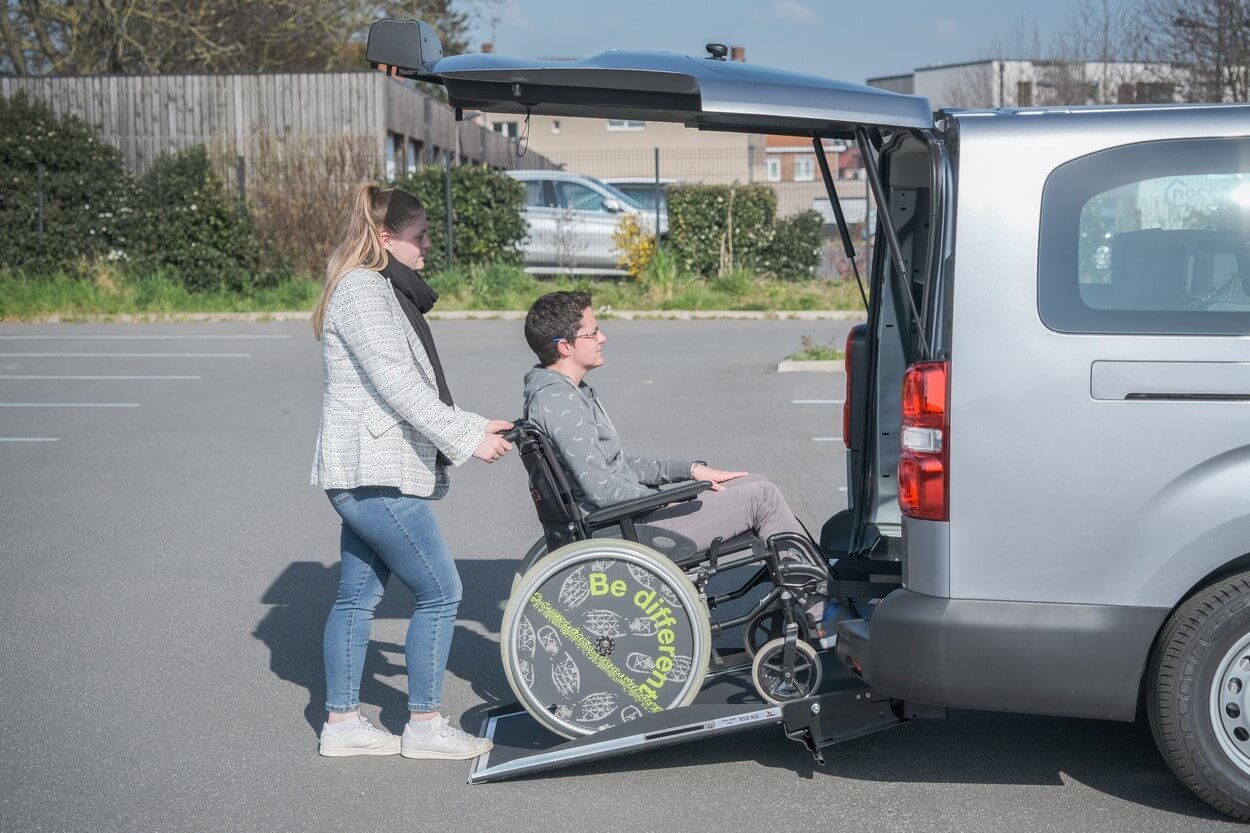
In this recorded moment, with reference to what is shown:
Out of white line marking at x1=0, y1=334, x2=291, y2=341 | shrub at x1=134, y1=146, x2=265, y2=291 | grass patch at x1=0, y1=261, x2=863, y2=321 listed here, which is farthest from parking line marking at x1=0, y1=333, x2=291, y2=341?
shrub at x1=134, y1=146, x2=265, y2=291

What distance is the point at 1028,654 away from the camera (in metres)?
3.73

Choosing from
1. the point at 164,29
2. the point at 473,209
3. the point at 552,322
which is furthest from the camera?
the point at 164,29

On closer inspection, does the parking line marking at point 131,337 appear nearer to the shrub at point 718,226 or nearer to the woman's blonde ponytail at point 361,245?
the shrub at point 718,226

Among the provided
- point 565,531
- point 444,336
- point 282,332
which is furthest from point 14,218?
point 565,531

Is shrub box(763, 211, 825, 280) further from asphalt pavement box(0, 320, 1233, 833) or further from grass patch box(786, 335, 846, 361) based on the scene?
asphalt pavement box(0, 320, 1233, 833)

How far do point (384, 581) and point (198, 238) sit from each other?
1882cm

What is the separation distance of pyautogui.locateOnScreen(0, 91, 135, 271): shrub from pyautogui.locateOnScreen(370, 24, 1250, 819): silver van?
20.5 meters

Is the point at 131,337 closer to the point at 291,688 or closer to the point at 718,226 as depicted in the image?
the point at 718,226

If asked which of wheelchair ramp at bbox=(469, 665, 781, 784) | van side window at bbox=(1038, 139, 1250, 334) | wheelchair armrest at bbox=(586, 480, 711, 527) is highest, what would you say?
van side window at bbox=(1038, 139, 1250, 334)

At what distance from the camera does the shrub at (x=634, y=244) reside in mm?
21641

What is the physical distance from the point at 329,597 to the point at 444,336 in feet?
37.8

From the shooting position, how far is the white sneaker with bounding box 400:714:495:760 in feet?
14.7

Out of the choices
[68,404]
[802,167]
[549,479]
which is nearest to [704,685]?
[549,479]

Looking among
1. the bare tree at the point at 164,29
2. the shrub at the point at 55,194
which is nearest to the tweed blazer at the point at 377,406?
the shrub at the point at 55,194
